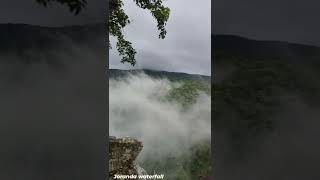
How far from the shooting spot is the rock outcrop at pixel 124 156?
18.7 ft

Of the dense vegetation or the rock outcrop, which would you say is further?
the rock outcrop

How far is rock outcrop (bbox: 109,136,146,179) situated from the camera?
569 cm

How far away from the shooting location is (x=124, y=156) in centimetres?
577

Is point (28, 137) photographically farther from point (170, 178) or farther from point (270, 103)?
point (270, 103)

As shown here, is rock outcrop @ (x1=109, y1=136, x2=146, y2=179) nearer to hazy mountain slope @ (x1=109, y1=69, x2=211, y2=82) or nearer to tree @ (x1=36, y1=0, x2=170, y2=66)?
hazy mountain slope @ (x1=109, y1=69, x2=211, y2=82)

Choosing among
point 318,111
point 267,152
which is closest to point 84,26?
point 267,152

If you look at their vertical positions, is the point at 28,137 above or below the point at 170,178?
above

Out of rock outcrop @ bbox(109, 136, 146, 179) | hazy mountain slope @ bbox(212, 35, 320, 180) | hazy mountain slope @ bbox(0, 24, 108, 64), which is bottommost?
rock outcrop @ bbox(109, 136, 146, 179)

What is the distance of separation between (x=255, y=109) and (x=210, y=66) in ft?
2.79

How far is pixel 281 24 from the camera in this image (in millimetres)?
5336

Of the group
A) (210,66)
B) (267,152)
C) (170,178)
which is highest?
(210,66)

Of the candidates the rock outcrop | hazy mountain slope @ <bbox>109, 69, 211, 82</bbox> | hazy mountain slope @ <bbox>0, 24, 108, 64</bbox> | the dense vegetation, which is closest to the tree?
hazy mountain slope @ <bbox>109, 69, 211, 82</bbox>

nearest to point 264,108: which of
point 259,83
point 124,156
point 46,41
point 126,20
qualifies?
point 259,83

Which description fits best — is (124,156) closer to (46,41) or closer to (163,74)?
(163,74)
